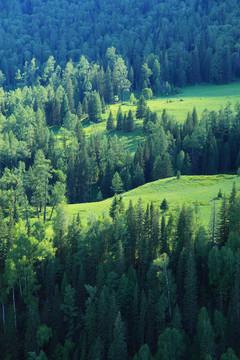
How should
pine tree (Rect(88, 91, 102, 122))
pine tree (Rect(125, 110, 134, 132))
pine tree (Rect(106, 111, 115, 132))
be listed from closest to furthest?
pine tree (Rect(125, 110, 134, 132)) < pine tree (Rect(106, 111, 115, 132)) < pine tree (Rect(88, 91, 102, 122))

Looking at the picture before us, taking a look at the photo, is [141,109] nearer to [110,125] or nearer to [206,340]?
[110,125]

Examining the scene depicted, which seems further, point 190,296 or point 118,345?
point 190,296

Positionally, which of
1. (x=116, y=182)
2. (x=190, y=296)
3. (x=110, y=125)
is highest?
(x=110, y=125)

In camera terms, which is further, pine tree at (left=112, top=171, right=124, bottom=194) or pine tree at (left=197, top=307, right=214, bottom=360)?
pine tree at (left=112, top=171, right=124, bottom=194)

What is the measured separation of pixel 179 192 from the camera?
105 m

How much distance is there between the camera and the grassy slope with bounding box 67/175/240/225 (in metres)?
96.5

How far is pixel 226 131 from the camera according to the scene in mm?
135875

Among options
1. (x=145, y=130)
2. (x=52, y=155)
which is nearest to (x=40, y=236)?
(x=52, y=155)

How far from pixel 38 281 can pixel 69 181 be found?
57.3 m

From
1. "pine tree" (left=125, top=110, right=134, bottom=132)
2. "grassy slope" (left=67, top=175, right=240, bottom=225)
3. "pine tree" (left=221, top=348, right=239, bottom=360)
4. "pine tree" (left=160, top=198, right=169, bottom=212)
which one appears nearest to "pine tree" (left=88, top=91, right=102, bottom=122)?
"pine tree" (left=125, top=110, right=134, bottom=132)

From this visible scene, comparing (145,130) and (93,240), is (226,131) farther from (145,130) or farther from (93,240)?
(93,240)

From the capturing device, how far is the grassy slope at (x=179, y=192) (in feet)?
317

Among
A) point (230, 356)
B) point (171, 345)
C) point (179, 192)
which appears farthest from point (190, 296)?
point (179, 192)

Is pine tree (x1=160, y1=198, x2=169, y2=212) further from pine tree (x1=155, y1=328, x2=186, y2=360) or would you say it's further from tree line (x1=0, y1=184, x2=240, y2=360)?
pine tree (x1=155, y1=328, x2=186, y2=360)
